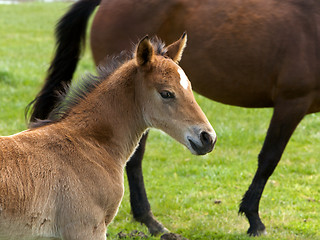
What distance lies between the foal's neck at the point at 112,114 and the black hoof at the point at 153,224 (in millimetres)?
1880

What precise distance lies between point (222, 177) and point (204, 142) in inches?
139

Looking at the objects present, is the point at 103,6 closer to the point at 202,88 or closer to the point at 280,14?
the point at 202,88

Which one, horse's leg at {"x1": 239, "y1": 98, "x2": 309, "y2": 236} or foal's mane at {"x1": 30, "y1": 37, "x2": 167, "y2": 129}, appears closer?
foal's mane at {"x1": 30, "y1": 37, "x2": 167, "y2": 129}

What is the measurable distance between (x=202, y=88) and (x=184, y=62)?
1.11 feet

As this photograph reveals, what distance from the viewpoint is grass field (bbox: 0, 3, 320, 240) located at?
5699 mm

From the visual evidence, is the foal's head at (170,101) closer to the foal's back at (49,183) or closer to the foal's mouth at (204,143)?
the foal's mouth at (204,143)

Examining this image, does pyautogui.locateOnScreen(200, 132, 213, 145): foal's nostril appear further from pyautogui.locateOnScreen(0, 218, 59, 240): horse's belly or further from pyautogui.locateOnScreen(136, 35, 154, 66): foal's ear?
pyautogui.locateOnScreen(0, 218, 59, 240): horse's belly

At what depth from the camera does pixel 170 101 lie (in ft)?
12.3

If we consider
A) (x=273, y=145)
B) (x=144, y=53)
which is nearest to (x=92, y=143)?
Result: (x=144, y=53)

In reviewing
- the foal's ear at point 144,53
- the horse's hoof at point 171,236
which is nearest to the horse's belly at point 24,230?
the foal's ear at point 144,53

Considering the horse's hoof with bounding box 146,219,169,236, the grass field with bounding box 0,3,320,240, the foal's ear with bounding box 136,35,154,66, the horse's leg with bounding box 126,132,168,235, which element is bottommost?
the grass field with bounding box 0,3,320,240

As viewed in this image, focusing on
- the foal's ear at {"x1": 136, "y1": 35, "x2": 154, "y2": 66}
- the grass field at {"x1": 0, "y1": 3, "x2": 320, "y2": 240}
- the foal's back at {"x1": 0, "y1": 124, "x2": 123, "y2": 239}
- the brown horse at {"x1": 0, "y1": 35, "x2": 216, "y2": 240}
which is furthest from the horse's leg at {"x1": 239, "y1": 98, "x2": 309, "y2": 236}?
the foal's back at {"x1": 0, "y1": 124, "x2": 123, "y2": 239}

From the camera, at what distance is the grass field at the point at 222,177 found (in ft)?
18.7

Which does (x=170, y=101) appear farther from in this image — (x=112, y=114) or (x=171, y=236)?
(x=171, y=236)
